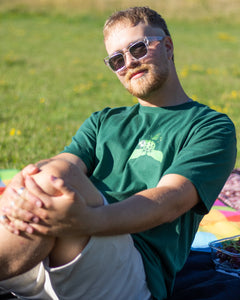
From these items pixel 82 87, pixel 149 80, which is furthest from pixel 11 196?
pixel 82 87

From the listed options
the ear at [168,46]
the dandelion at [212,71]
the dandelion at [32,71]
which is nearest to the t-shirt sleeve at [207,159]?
the ear at [168,46]

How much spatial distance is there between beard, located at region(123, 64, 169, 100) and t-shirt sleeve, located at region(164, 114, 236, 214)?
446mm

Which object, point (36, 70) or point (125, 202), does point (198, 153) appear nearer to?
point (125, 202)

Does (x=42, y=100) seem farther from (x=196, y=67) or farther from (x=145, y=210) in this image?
(x=145, y=210)

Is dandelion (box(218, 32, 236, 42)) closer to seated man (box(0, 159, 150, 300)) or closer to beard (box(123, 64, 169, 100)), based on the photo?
beard (box(123, 64, 169, 100))

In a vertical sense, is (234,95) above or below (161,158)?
below

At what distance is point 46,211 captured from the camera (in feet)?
5.95

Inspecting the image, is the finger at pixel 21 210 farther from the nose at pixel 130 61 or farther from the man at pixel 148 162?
the nose at pixel 130 61

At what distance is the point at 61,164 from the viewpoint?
1922 mm

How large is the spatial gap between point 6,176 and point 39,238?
2770 millimetres

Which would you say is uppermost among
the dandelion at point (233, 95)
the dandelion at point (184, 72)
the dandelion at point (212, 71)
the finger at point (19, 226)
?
the finger at point (19, 226)

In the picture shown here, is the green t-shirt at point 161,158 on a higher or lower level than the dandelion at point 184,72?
higher

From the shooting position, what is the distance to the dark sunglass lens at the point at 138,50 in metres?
2.74

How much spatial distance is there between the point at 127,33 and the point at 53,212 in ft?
4.68
